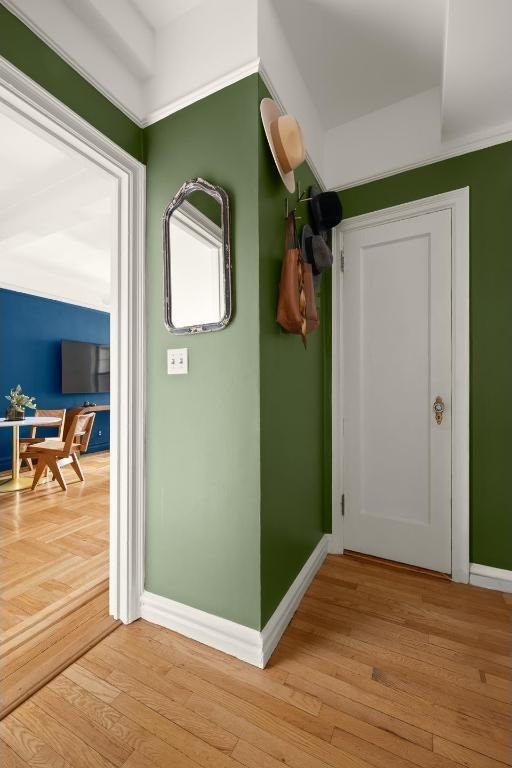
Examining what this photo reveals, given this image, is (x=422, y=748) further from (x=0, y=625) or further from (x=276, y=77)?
(x=276, y=77)

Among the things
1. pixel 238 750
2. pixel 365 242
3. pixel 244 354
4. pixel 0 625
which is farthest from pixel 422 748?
pixel 365 242

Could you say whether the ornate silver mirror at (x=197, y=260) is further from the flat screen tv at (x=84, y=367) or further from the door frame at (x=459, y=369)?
the flat screen tv at (x=84, y=367)

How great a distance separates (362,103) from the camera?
6.87 ft

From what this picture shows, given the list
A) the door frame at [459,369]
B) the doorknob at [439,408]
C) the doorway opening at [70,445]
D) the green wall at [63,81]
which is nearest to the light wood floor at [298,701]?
the doorway opening at [70,445]

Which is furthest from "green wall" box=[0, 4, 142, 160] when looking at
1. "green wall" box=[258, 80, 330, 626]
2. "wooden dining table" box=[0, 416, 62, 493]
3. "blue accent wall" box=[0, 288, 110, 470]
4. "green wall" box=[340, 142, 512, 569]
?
"blue accent wall" box=[0, 288, 110, 470]

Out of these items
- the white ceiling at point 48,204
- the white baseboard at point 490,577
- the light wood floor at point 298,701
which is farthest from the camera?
the white ceiling at point 48,204

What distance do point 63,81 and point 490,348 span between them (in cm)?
226

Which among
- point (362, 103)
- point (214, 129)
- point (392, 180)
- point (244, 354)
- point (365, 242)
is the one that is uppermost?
point (362, 103)

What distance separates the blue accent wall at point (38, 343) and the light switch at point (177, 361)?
4.24m

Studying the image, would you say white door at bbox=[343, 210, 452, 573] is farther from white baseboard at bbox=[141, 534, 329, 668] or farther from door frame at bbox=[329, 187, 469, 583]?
white baseboard at bbox=[141, 534, 329, 668]

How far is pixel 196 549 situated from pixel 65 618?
0.75 m

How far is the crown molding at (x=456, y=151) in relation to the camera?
5.93ft

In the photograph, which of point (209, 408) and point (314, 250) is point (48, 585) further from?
point (314, 250)

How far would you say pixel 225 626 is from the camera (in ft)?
4.65
